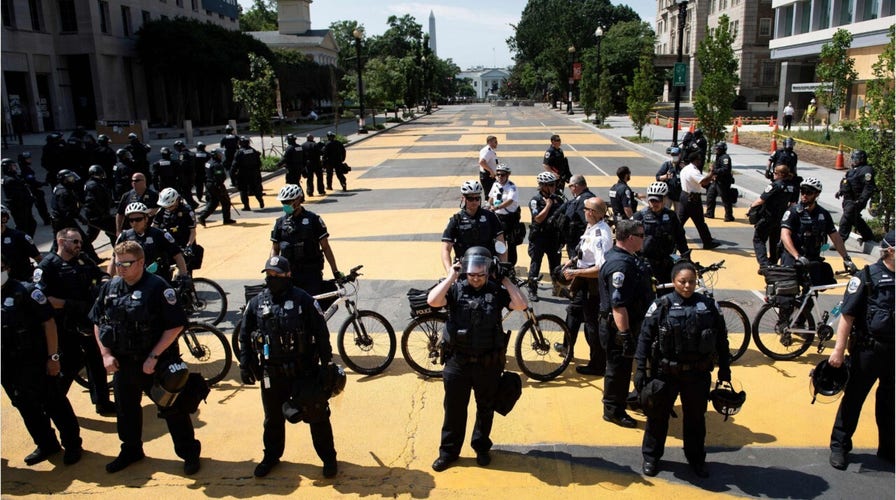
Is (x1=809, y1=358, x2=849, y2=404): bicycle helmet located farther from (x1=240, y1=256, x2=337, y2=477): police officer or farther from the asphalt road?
(x1=240, y1=256, x2=337, y2=477): police officer

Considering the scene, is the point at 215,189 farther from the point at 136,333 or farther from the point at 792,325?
the point at 792,325

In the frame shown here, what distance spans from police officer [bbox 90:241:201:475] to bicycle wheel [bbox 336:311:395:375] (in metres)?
2.31

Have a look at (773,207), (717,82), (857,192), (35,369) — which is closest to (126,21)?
(717,82)

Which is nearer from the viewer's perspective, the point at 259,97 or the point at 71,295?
the point at 71,295

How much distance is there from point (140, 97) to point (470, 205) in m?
49.5

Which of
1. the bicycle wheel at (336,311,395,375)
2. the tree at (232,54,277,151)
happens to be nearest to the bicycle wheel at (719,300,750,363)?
the bicycle wheel at (336,311,395,375)

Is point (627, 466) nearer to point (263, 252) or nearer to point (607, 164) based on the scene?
point (263, 252)

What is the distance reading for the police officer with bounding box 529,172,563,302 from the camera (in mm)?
9391

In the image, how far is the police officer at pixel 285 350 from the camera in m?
5.01

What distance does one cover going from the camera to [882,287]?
5074mm

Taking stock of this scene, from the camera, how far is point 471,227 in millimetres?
7672

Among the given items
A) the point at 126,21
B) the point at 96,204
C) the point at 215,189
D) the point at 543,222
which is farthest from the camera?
the point at 126,21

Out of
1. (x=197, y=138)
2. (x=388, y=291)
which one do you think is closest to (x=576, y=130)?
(x=197, y=138)

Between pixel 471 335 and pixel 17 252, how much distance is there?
5026 mm
